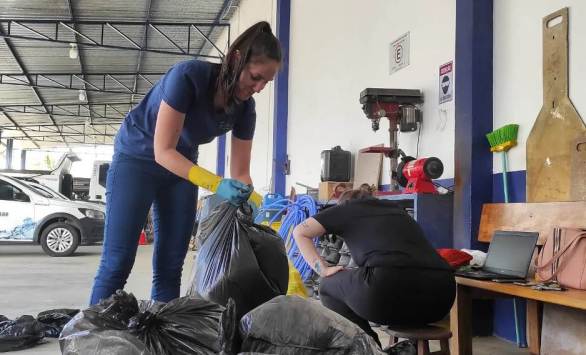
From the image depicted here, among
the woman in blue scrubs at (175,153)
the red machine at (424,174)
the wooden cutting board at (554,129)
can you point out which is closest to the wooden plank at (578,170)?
the wooden cutting board at (554,129)

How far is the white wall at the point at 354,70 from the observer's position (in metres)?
4.04

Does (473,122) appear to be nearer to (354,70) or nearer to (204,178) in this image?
(204,178)

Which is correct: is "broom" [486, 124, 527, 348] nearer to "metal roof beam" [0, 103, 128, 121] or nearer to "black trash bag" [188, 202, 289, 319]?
"black trash bag" [188, 202, 289, 319]

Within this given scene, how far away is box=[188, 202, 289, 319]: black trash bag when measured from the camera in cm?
160

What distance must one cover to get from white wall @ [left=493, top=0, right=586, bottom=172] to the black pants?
1280 mm

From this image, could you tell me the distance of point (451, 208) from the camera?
3.51m

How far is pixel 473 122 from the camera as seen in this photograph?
3344 millimetres

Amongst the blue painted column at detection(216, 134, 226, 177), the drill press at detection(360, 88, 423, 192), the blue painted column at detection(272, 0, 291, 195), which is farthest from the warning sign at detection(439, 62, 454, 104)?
the blue painted column at detection(216, 134, 226, 177)

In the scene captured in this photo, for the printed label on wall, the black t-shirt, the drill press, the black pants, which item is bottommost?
the black pants

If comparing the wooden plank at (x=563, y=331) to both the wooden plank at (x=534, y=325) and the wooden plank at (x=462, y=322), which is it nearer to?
the wooden plank at (x=534, y=325)

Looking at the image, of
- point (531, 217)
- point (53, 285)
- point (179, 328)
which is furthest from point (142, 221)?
point (53, 285)

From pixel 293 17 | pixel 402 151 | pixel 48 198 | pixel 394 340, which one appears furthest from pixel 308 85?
pixel 394 340

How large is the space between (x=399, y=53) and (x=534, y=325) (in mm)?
2571

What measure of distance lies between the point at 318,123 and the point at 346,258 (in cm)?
267
